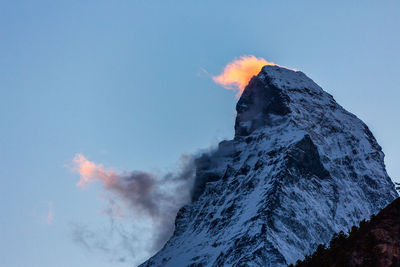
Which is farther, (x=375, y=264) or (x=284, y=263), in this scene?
(x=284, y=263)

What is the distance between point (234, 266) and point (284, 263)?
38.6 ft

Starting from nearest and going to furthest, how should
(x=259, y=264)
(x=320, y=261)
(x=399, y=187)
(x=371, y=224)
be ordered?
(x=399, y=187) → (x=371, y=224) → (x=320, y=261) → (x=259, y=264)

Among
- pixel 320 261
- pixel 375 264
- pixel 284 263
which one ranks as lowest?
pixel 375 264

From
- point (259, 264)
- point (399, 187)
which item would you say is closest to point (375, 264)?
point (399, 187)

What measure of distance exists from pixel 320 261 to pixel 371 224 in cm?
1085

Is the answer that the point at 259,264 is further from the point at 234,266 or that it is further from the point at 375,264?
the point at 375,264

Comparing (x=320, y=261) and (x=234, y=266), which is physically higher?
(x=234, y=266)

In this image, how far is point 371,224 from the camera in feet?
198

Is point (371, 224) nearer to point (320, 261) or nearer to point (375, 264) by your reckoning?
point (375, 264)

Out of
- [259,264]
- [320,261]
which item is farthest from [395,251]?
[259,264]

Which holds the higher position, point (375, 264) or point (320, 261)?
point (320, 261)

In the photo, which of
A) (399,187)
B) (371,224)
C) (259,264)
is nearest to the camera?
(399,187)

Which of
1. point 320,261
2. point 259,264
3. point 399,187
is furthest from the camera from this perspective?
point 259,264

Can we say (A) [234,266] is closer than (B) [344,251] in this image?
No
